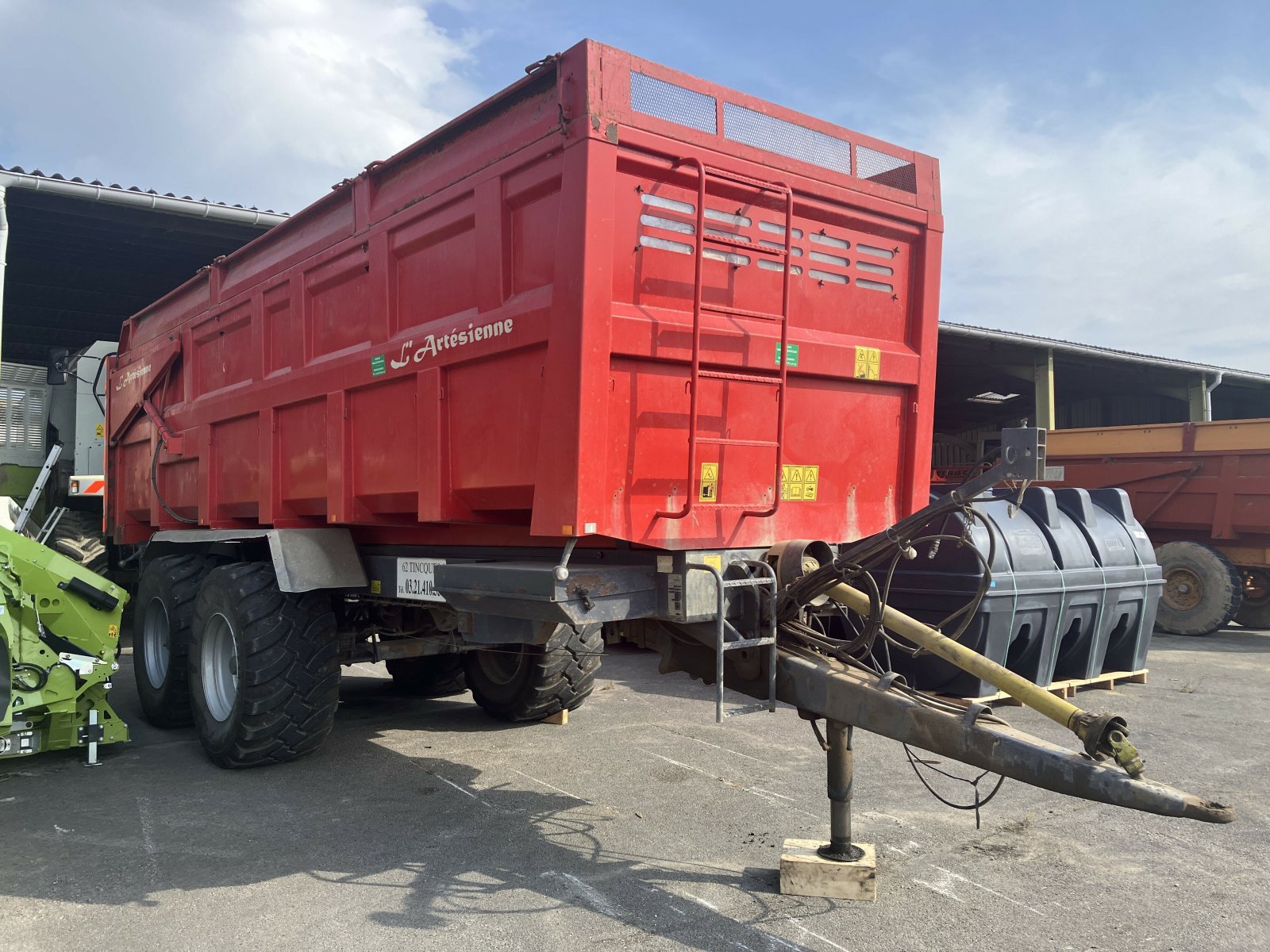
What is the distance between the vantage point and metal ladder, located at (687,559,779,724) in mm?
3596

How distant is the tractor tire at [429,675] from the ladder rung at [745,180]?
176 inches

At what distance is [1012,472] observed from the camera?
3.21 metres

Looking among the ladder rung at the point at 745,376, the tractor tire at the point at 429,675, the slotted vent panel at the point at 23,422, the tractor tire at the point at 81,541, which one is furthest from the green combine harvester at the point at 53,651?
the slotted vent panel at the point at 23,422

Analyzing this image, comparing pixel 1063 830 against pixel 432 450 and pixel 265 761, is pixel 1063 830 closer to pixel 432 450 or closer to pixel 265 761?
pixel 432 450

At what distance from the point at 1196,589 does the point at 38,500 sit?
13.3 m

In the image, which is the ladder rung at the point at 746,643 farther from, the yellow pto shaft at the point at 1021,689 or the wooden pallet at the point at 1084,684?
the wooden pallet at the point at 1084,684

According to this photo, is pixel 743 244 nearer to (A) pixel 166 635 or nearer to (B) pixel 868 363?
(B) pixel 868 363

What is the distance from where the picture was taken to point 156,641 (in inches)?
260

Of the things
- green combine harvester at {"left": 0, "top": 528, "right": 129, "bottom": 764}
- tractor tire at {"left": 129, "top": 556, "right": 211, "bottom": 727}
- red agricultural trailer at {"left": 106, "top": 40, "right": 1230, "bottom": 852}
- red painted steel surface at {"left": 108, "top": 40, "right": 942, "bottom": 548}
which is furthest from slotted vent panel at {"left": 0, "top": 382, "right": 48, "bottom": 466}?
red painted steel surface at {"left": 108, "top": 40, "right": 942, "bottom": 548}

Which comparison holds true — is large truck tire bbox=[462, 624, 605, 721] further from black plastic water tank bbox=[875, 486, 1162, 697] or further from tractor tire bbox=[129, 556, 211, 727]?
black plastic water tank bbox=[875, 486, 1162, 697]

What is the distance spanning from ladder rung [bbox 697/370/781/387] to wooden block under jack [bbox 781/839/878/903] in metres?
1.90

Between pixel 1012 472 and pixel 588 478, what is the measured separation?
146 cm

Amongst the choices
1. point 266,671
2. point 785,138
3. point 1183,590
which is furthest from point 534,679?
point 1183,590

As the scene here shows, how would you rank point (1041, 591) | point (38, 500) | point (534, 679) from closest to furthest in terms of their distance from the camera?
1. point (534, 679)
2. point (1041, 591)
3. point (38, 500)
